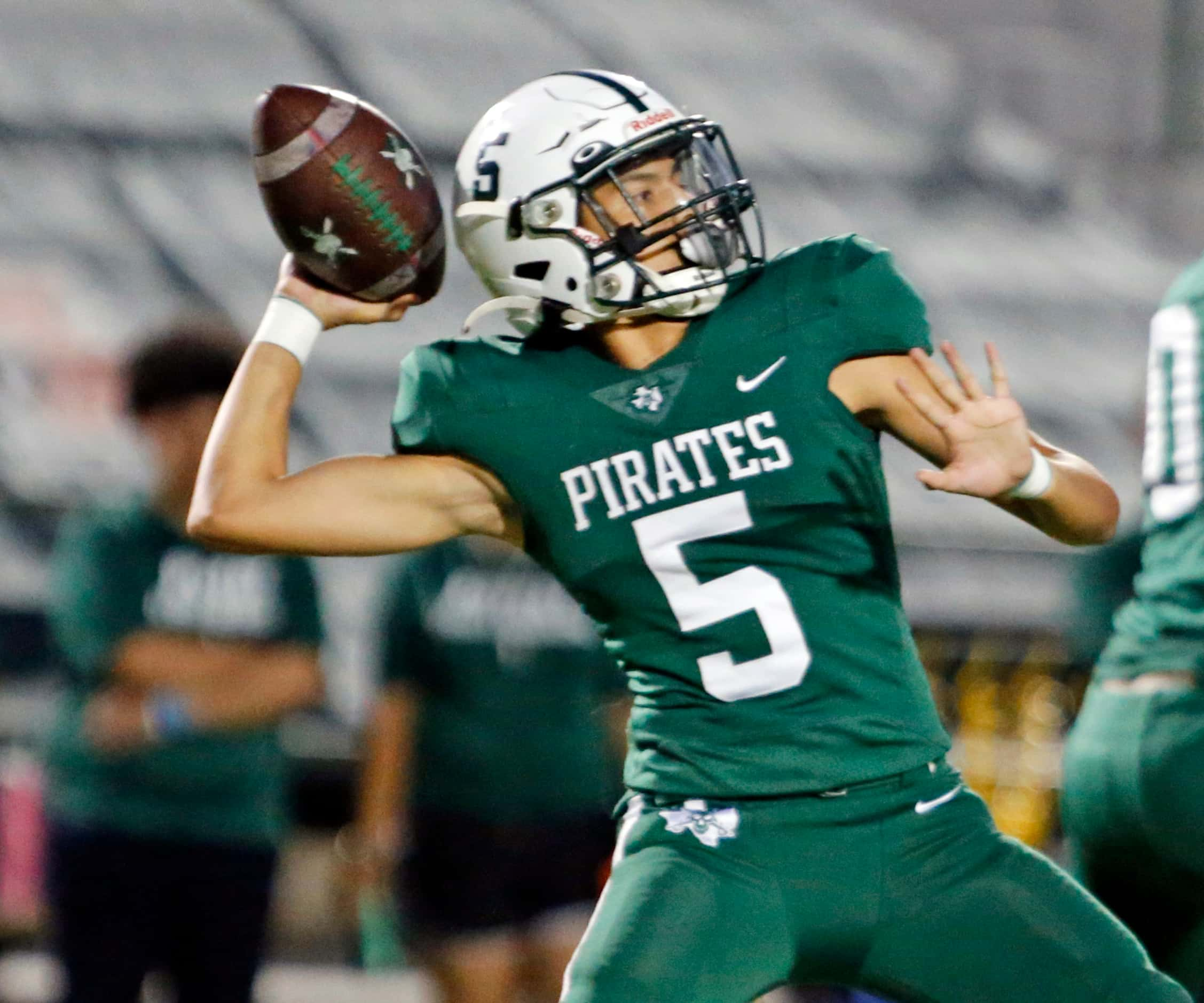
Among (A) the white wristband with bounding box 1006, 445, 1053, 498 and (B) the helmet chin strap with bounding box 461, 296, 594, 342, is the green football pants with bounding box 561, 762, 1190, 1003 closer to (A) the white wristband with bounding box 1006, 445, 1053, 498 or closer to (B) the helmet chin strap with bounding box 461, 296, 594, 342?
(A) the white wristband with bounding box 1006, 445, 1053, 498

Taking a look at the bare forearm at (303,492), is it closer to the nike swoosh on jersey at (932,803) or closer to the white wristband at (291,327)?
the white wristband at (291,327)

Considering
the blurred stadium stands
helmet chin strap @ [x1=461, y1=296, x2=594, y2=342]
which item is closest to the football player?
helmet chin strap @ [x1=461, y1=296, x2=594, y2=342]

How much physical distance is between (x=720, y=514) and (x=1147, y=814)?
0.70 m

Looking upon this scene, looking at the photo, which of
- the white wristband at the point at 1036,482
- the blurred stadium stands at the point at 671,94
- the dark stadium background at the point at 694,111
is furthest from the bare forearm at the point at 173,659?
the blurred stadium stands at the point at 671,94

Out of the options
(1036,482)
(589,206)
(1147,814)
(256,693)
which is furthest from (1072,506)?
(256,693)

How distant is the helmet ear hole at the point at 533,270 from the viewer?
2242 mm

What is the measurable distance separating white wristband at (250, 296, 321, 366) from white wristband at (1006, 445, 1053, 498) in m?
0.91

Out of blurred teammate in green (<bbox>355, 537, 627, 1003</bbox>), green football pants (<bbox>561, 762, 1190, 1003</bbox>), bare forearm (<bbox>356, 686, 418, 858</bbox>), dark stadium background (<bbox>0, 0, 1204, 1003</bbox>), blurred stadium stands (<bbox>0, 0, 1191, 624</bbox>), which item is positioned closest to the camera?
green football pants (<bbox>561, 762, 1190, 1003</bbox>)

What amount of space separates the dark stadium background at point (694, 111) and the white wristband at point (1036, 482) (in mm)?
3722

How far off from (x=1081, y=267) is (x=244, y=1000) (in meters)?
5.15

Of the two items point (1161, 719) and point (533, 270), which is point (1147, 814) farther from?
point (533, 270)

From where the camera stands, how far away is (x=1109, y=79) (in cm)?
747

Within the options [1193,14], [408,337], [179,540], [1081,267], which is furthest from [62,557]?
[1193,14]

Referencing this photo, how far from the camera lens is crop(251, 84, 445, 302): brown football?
2.21 m
